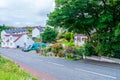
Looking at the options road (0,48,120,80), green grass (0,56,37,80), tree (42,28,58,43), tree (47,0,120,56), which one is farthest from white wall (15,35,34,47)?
green grass (0,56,37,80)

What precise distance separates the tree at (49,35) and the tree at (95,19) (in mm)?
47857

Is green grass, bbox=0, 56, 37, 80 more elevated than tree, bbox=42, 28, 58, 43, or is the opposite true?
tree, bbox=42, 28, 58, 43

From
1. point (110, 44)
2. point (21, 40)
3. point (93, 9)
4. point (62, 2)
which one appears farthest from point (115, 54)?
point (21, 40)

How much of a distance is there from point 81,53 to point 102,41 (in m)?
4.69

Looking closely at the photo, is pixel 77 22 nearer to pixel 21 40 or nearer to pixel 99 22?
pixel 99 22

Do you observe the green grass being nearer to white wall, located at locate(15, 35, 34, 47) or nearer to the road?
the road

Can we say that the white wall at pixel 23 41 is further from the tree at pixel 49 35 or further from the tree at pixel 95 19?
the tree at pixel 95 19

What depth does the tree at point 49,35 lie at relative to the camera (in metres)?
83.9

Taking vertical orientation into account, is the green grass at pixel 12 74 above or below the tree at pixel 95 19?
below

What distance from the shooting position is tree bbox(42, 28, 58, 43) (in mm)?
83875

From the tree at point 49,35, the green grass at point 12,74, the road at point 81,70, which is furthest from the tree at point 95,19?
the tree at point 49,35

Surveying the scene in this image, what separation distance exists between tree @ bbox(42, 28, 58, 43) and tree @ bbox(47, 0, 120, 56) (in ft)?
157

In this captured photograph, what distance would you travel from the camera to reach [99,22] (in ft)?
107

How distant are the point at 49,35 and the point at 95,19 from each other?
5112cm
